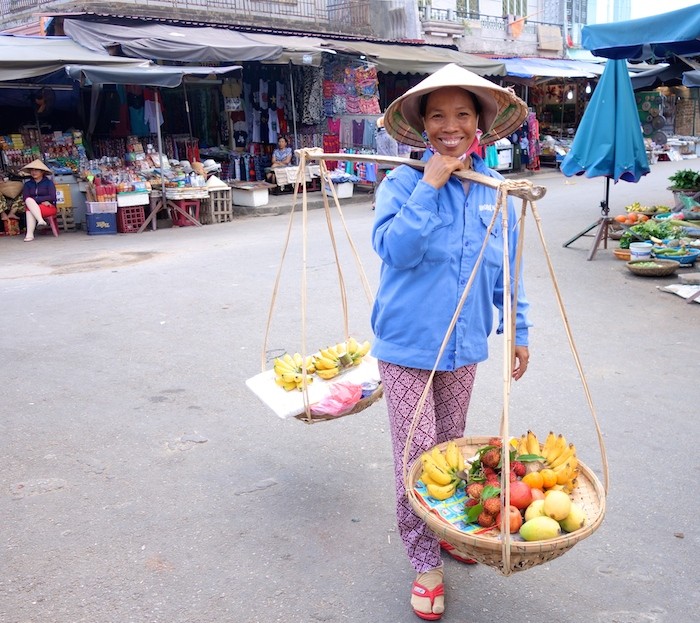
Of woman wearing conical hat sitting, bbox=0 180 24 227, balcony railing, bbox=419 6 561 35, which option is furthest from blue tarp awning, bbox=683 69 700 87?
balcony railing, bbox=419 6 561 35

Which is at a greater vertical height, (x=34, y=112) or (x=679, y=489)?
(x=34, y=112)

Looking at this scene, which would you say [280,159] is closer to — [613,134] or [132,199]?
[132,199]

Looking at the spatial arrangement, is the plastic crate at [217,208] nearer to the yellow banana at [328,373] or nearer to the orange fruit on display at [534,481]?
the yellow banana at [328,373]

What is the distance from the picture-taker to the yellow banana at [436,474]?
2.27 metres

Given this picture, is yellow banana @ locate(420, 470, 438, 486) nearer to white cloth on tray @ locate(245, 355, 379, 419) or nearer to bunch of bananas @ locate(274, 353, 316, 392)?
white cloth on tray @ locate(245, 355, 379, 419)

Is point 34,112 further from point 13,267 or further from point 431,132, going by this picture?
point 431,132

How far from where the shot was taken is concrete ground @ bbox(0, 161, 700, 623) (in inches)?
98.7

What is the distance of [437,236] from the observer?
2.23m

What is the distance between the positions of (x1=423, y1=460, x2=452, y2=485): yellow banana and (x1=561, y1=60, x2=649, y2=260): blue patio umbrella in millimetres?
5951

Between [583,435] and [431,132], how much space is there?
6.72 ft

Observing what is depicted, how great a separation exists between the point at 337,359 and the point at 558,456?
1.34 meters

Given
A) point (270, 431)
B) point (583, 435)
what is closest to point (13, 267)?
point (270, 431)

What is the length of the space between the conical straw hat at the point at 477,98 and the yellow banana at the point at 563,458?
106 centimetres

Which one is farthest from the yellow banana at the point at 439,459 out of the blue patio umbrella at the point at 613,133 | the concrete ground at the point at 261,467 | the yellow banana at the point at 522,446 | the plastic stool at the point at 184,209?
the plastic stool at the point at 184,209
